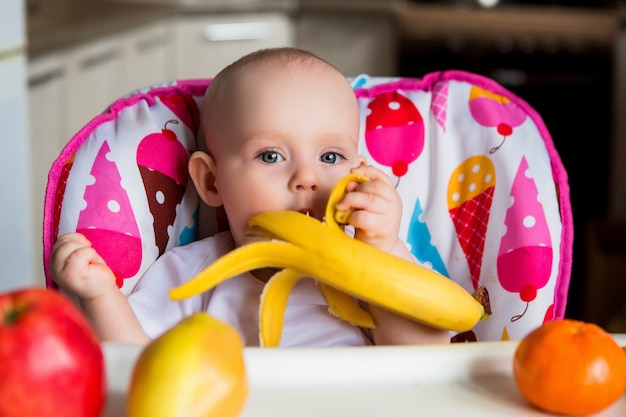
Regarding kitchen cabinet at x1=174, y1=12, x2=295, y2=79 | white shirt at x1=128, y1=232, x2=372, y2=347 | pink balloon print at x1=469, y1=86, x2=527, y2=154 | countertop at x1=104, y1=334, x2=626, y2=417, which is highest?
pink balloon print at x1=469, y1=86, x2=527, y2=154

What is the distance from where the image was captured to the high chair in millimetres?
1222

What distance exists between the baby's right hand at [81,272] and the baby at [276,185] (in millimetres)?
24

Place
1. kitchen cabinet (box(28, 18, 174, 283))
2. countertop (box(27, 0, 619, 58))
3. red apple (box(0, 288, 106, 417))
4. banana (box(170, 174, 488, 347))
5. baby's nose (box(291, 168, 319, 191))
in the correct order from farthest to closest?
countertop (box(27, 0, 619, 58)) → kitchen cabinet (box(28, 18, 174, 283)) → baby's nose (box(291, 168, 319, 191)) → banana (box(170, 174, 488, 347)) → red apple (box(0, 288, 106, 417))

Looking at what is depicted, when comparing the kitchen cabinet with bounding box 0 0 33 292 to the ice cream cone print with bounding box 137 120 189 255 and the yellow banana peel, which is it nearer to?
the ice cream cone print with bounding box 137 120 189 255

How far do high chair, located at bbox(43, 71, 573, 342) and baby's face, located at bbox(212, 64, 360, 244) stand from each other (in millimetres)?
136

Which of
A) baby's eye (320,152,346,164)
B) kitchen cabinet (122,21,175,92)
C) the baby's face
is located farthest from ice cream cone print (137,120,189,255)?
kitchen cabinet (122,21,175,92)

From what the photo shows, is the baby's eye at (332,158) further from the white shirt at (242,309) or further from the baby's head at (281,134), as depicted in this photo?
the white shirt at (242,309)

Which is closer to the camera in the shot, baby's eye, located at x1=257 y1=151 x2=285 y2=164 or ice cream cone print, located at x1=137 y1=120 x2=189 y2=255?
baby's eye, located at x1=257 y1=151 x2=285 y2=164

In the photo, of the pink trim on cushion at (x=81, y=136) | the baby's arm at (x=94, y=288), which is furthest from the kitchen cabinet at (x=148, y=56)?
the baby's arm at (x=94, y=288)

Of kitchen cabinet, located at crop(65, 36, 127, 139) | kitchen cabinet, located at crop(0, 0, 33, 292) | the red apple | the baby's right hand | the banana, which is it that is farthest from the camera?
kitchen cabinet, located at crop(65, 36, 127, 139)

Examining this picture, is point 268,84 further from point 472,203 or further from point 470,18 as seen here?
point 470,18

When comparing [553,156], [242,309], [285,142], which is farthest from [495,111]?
[242,309]

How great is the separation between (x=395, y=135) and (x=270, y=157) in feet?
0.86

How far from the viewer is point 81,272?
3.34 feet
